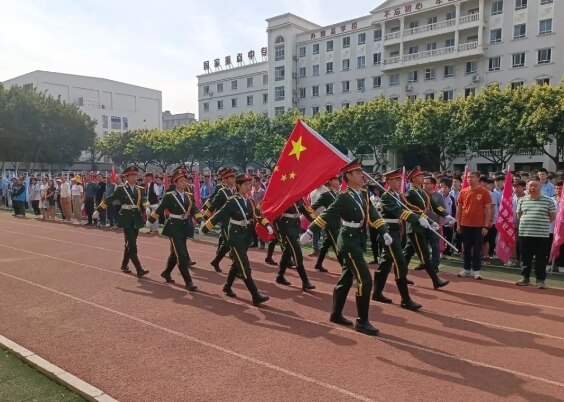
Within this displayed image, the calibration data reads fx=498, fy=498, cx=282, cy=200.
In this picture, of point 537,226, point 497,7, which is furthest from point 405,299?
point 497,7

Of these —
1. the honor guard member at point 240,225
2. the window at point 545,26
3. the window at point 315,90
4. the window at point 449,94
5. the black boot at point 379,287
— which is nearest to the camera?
the honor guard member at point 240,225

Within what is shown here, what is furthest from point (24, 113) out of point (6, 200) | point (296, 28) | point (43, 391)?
point (43, 391)

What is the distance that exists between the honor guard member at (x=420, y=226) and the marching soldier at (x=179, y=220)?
361 centimetres

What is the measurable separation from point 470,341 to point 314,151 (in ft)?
11.4

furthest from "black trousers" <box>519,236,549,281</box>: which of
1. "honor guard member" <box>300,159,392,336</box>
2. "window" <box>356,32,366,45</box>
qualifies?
"window" <box>356,32,366,45</box>

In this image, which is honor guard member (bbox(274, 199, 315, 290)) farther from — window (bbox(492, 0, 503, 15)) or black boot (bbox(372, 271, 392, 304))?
window (bbox(492, 0, 503, 15))

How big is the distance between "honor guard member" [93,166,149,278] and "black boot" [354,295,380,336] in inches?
197

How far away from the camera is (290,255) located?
8.88 m

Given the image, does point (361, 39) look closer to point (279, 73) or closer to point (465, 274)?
point (279, 73)

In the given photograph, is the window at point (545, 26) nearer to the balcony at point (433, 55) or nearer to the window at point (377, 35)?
the balcony at point (433, 55)

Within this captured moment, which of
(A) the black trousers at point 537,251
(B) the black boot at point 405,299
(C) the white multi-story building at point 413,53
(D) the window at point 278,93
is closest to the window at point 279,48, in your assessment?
(C) the white multi-story building at point 413,53

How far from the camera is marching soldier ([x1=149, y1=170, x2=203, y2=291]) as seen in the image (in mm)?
8453

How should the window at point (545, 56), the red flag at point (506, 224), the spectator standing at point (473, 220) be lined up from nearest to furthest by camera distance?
the spectator standing at point (473, 220), the red flag at point (506, 224), the window at point (545, 56)

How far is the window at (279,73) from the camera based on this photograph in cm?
5742
